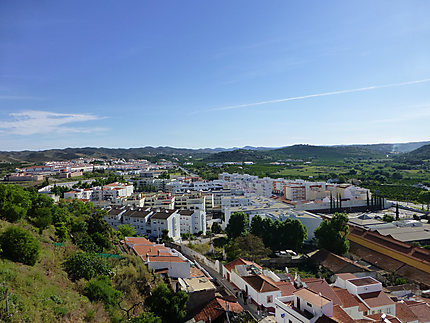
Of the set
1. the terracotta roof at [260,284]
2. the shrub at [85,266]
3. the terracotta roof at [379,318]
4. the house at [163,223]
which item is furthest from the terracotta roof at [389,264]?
the shrub at [85,266]

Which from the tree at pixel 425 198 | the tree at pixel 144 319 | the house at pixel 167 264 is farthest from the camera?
the tree at pixel 425 198

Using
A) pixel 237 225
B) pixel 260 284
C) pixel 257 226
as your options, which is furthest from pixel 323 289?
pixel 237 225

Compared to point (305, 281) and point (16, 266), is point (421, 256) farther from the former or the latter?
point (16, 266)

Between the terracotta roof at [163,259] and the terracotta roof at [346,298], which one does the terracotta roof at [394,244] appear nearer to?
the terracotta roof at [346,298]

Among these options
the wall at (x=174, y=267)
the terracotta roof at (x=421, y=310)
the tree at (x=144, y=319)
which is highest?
the tree at (x=144, y=319)

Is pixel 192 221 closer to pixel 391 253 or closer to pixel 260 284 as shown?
pixel 260 284

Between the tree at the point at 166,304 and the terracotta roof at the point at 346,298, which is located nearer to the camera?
the tree at the point at 166,304
